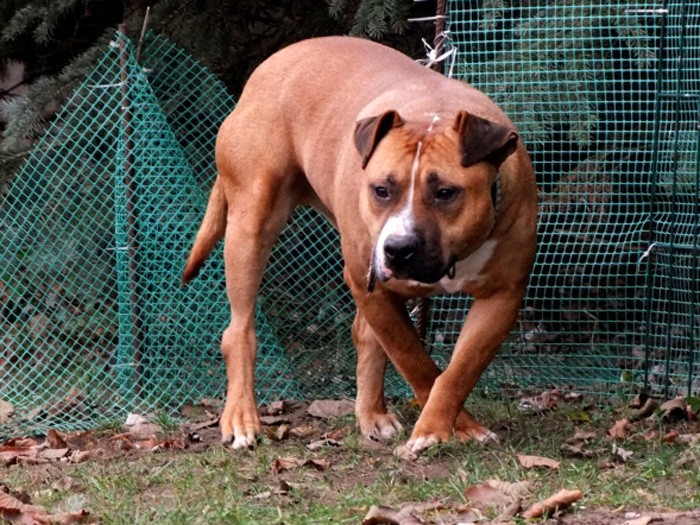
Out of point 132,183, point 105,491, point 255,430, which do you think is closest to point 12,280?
point 132,183

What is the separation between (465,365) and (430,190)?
872 mm

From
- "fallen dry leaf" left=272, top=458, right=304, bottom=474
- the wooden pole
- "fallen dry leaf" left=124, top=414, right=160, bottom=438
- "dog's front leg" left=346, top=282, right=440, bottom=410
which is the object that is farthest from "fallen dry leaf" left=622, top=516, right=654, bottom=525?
the wooden pole

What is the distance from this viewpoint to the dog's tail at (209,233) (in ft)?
21.6

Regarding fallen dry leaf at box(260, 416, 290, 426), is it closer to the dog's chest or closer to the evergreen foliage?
the dog's chest

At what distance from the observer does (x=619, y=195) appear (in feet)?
22.2

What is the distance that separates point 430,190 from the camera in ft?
16.4

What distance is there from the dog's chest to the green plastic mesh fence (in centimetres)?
139

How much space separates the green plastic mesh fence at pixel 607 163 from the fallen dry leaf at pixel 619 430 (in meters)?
0.67

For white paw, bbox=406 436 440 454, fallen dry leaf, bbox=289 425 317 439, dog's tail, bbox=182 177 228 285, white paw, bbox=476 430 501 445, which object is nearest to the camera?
white paw, bbox=406 436 440 454

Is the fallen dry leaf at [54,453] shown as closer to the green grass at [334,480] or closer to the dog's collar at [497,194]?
the green grass at [334,480]

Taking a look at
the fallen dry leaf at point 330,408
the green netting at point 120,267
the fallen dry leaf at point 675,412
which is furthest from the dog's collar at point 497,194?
the green netting at point 120,267

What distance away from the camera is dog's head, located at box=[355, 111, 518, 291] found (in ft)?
16.2

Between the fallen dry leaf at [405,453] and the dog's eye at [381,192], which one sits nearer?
the dog's eye at [381,192]

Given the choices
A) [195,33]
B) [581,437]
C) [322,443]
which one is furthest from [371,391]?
[195,33]
